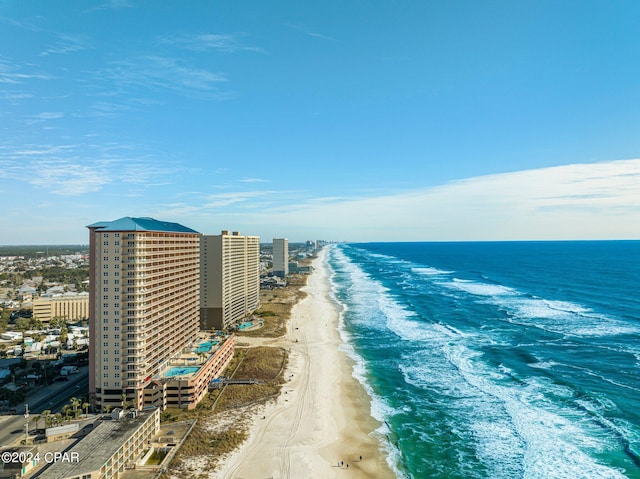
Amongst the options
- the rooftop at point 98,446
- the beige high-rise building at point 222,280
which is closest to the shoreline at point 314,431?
the rooftop at point 98,446

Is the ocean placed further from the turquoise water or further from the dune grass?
the turquoise water

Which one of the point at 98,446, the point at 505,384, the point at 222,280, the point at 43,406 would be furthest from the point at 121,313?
the point at 505,384

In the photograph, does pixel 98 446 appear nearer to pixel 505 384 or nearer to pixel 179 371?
pixel 179 371

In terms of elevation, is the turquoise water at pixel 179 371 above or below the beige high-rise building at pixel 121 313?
below

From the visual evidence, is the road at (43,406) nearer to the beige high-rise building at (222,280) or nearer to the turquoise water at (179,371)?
the turquoise water at (179,371)

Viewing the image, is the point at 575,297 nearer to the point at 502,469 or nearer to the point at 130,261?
the point at 502,469
